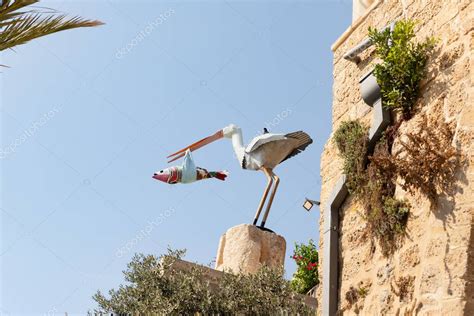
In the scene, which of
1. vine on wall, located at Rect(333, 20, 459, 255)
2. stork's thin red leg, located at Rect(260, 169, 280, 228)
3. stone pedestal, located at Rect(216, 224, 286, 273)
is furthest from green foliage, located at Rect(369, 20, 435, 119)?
stork's thin red leg, located at Rect(260, 169, 280, 228)

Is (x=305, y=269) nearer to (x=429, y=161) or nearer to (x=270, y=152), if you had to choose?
(x=270, y=152)

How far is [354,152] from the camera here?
6.96 metres

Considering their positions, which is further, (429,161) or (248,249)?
(248,249)

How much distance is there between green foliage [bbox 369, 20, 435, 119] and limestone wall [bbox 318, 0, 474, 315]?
13 centimetres

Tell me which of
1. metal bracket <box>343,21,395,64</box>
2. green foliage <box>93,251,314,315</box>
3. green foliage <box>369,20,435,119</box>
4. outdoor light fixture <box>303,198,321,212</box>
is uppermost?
outdoor light fixture <box>303,198,321,212</box>

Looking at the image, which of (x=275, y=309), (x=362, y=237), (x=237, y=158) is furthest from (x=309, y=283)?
(x=362, y=237)

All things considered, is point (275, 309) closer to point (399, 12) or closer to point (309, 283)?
point (399, 12)

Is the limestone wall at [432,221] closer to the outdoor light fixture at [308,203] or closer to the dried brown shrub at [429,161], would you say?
the dried brown shrub at [429,161]

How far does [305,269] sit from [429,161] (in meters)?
11.8

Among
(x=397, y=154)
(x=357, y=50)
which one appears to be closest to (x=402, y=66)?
(x=397, y=154)

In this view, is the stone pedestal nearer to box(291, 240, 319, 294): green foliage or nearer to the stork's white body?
the stork's white body

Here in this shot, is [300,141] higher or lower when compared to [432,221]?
higher

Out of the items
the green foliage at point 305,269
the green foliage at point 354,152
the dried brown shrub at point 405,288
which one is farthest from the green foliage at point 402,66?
the green foliage at point 305,269

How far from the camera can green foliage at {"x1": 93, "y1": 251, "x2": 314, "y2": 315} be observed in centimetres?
768
